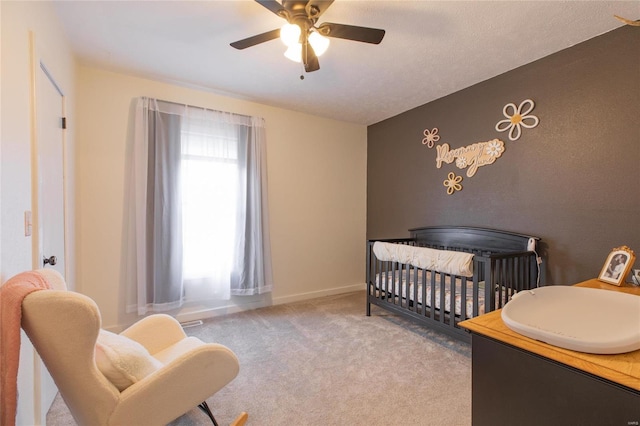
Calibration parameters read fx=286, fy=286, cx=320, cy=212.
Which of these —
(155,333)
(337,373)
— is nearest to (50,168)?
(155,333)

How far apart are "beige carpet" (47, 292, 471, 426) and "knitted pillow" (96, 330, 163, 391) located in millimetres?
678

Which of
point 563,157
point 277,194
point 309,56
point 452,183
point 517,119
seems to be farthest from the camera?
point 277,194

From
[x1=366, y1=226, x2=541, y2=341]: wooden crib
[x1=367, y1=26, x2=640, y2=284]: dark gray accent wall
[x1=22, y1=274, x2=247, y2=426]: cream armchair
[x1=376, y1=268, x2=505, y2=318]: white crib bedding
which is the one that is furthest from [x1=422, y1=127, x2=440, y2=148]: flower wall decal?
[x1=22, y1=274, x2=247, y2=426]: cream armchair

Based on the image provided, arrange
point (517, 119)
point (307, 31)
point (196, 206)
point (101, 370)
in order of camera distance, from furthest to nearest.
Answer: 1. point (196, 206)
2. point (517, 119)
3. point (307, 31)
4. point (101, 370)

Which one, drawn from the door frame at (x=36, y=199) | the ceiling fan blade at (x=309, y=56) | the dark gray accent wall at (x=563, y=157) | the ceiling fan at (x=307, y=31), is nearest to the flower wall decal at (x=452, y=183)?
the dark gray accent wall at (x=563, y=157)

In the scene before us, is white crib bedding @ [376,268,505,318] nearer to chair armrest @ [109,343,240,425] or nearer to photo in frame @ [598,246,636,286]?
photo in frame @ [598,246,636,286]

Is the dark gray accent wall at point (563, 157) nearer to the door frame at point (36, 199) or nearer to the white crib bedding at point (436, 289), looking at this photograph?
the white crib bedding at point (436, 289)

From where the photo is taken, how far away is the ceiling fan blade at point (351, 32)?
1.62 metres

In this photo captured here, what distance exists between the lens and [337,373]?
2.00m

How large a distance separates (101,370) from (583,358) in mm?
1526

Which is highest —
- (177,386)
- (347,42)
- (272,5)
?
(347,42)

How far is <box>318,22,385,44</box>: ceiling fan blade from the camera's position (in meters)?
1.62

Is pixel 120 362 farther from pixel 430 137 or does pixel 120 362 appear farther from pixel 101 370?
pixel 430 137

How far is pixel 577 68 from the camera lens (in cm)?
215
